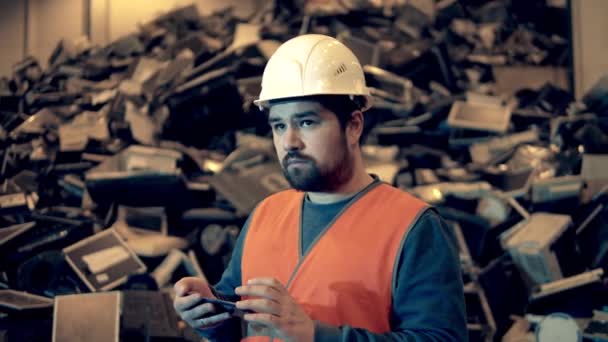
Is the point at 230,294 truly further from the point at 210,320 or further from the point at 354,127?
the point at 354,127

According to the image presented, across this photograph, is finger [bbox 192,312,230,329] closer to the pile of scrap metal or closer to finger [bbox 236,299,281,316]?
finger [bbox 236,299,281,316]

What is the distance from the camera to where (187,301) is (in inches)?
41.0

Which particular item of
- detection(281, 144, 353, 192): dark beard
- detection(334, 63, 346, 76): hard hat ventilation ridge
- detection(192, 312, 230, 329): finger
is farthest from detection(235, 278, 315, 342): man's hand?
detection(334, 63, 346, 76): hard hat ventilation ridge

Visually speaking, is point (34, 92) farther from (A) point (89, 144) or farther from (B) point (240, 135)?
(B) point (240, 135)

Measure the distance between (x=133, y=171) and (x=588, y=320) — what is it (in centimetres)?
225

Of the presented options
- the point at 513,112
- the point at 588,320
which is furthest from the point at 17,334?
the point at 513,112

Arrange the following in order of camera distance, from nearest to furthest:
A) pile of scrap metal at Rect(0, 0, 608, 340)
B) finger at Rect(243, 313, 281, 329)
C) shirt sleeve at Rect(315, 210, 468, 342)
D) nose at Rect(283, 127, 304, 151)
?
1. finger at Rect(243, 313, 281, 329)
2. shirt sleeve at Rect(315, 210, 468, 342)
3. nose at Rect(283, 127, 304, 151)
4. pile of scrap metal at Rect(0, 0, 608, 340)

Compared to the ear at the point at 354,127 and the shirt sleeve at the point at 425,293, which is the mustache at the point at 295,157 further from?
the shirt sleeve at the point at 425,293

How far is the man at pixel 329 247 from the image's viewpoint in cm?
98

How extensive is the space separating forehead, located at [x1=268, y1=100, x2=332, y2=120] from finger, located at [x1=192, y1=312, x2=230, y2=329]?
40 cm

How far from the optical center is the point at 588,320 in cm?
232

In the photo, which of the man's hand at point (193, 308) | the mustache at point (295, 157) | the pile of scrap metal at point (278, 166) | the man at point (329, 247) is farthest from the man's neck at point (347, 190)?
the pile of scrap metal at point (278, 166)

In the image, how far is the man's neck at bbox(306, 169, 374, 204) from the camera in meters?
1.17

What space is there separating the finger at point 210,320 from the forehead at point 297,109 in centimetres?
40
